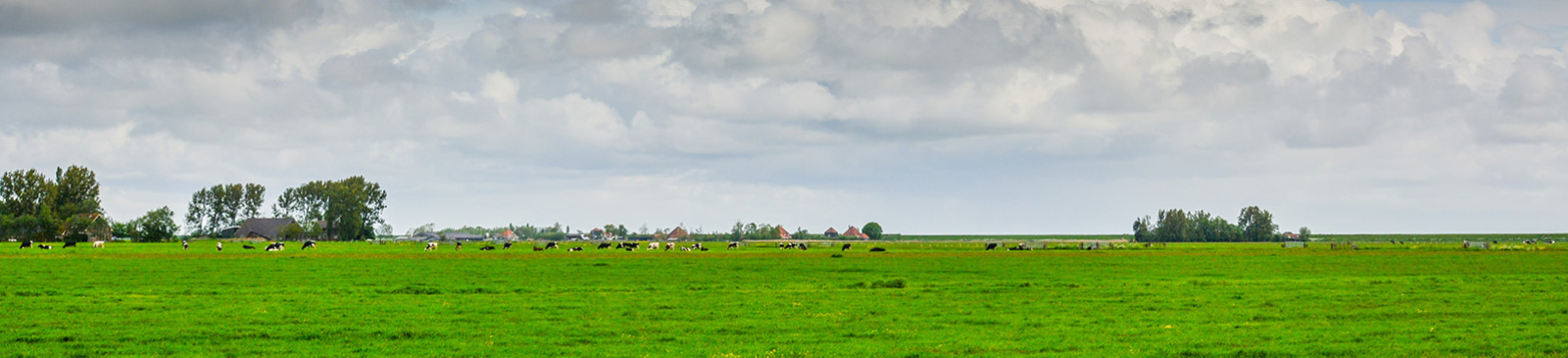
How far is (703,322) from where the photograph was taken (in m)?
21.7

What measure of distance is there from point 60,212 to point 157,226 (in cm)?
1118

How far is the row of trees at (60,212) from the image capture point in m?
128

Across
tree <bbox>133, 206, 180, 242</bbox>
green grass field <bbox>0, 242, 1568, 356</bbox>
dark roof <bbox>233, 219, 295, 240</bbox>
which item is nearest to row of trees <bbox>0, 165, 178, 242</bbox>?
tree <bbox>133, 206, 180, 242</bbox>

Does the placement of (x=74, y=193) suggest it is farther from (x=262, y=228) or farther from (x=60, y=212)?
(x=262, y=228)

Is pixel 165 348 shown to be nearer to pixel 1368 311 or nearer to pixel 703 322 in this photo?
pixel 703 322

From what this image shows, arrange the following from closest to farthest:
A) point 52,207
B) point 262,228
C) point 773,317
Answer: point 773,317
point 52,207
point 262,228

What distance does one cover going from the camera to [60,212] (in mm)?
133125

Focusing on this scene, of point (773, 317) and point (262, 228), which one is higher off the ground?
point (262, 228)

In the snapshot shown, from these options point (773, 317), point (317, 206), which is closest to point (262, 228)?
point (317, 206)

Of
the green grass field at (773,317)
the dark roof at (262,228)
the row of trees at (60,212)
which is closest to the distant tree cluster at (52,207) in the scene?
the row of trees at (60,212)

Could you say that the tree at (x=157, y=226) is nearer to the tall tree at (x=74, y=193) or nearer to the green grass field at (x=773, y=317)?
the tall tree at (x=74, y=193)

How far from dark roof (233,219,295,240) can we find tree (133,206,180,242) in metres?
30.5

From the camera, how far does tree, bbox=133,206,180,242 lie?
133500 millimetres

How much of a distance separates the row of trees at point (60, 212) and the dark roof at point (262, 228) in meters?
32.8
